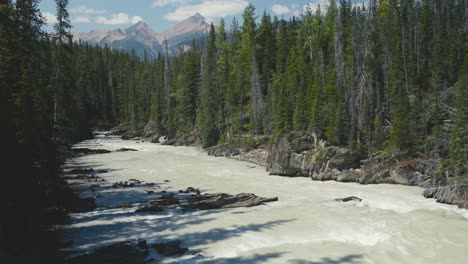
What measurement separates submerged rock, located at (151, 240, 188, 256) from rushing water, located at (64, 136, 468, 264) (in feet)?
1.68

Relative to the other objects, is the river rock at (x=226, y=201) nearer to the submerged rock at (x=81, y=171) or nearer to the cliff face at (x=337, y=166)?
the cliff face at (x=337, y=166)

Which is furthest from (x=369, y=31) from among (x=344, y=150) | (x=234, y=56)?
(x=234, y=56)

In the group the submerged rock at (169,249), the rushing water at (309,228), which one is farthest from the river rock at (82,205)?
the submerged rock at (169,249)

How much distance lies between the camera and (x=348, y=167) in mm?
31172

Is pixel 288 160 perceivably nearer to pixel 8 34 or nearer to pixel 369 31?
pixel 369 31

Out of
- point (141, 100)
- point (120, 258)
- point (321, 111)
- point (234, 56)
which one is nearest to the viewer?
point (120, 258)

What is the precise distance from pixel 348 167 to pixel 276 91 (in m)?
21.7

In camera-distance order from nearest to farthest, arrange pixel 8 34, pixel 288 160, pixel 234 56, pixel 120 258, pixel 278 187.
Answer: pixel 120 258, pixel 8 34, pixel 278 187, pixel 288 160, pixel 234 56

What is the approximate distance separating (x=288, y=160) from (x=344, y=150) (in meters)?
5.28

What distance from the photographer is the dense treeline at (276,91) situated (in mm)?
15953

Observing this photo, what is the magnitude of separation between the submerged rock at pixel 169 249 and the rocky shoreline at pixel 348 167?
15.8 metres

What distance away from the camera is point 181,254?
14008mm

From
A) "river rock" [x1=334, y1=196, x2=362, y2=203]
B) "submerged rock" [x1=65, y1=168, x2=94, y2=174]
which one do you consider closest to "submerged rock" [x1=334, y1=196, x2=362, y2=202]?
"river rock" [x1=334, y1=196, x2=362, y2=203]

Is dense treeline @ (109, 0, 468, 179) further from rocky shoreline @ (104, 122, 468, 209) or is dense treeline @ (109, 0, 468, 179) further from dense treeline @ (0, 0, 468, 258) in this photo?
rocky shoreline @ (104, 122, 468, 209)
